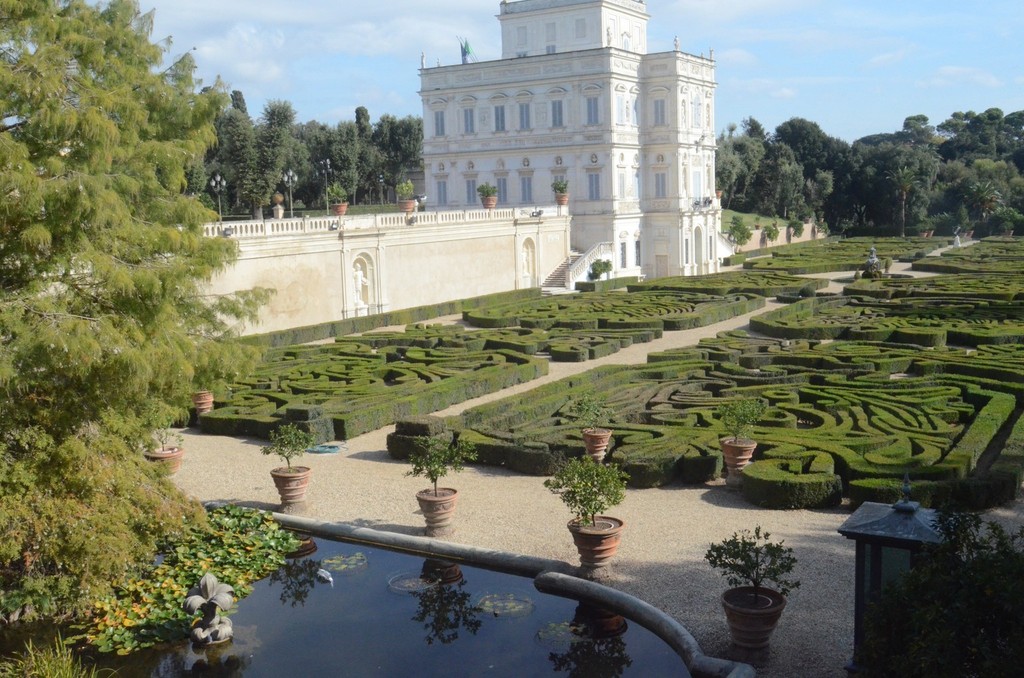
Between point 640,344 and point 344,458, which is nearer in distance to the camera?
point 344,458

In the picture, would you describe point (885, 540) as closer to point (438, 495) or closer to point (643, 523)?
point (643, 523)

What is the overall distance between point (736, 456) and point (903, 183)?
209ft

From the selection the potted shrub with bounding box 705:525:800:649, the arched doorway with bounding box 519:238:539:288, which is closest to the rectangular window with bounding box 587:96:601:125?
the arched doorway with bounding box 519:238:539:288

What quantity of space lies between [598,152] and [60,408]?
40.0 m

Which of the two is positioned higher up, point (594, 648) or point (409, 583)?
point (409, 583)

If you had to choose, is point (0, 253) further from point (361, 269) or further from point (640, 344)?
point (361, 269)

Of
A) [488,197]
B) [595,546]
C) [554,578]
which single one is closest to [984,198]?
[488,197]

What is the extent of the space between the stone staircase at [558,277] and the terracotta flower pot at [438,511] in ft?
102

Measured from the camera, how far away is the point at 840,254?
178 ft

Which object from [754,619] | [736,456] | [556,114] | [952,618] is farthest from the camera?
[556,114]

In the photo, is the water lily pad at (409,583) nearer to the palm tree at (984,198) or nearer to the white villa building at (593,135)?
the white villa building at (593,135)

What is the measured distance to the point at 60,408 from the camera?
10570 mm

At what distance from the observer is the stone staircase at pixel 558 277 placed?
4397 cm

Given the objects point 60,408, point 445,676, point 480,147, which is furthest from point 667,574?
point 480,147
